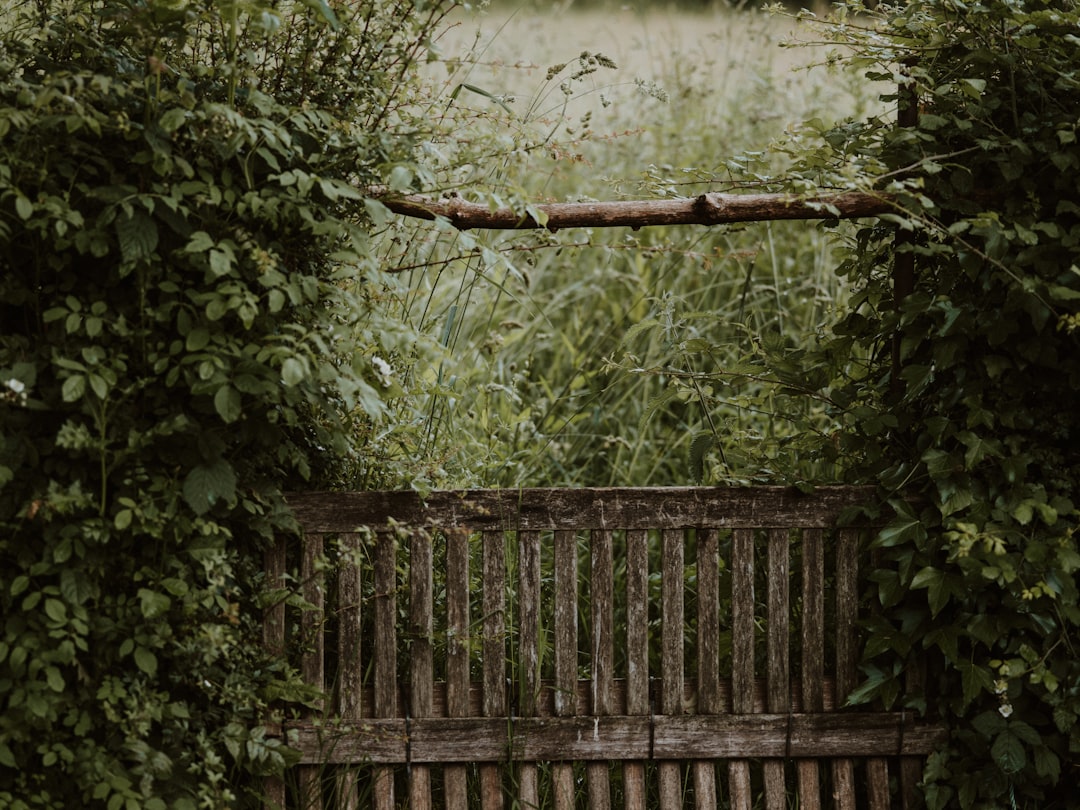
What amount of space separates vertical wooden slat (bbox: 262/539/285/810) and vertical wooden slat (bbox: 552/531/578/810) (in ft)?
2.60

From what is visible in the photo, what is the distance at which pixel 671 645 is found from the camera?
2912mm

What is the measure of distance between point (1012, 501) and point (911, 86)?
4.12ft

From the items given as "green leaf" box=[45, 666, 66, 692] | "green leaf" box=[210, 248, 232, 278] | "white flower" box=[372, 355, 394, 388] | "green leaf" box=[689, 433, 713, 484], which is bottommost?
"green leaf" box=[689, 433, 713, 484]

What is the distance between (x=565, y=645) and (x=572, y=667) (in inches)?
2.7

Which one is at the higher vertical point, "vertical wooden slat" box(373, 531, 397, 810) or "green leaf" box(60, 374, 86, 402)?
"green leaf" box(60, 374, 86, 402)

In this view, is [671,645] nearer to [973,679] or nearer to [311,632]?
[973,679]

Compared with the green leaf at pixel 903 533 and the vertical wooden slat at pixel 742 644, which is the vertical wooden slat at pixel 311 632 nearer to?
the vertical wooden slat at pixel 742 644

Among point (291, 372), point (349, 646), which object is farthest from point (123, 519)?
point (349, 646)

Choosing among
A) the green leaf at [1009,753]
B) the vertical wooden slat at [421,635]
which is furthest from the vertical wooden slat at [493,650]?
the green leaf at [1009,753]

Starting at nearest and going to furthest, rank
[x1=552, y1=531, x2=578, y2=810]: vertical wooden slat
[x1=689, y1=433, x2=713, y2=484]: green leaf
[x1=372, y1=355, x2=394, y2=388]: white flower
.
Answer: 1. [x1=372, y1=355, x2=394, y2=388]: white flower
2. [x1=552, y1=531, x2=578, y2=810]: vertical wooden slat
3. [x1=689, y1=433, x2=713, y2=484]: green leaf

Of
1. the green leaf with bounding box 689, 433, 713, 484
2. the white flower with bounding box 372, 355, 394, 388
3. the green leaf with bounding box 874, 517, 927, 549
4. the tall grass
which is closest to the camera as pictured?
the white flower with bounding box 372, 355, 394, 388

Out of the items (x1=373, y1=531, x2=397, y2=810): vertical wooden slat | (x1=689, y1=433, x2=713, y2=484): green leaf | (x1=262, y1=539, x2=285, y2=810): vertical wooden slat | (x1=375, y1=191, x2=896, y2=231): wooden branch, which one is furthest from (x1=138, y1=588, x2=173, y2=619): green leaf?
(x1=689, y1=433, x2=713, y2=484): green leaf

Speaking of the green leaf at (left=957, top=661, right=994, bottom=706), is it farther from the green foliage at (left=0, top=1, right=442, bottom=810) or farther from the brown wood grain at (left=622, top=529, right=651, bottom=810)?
the green foliage at (left=0, top=1, right=442, bottom=810)

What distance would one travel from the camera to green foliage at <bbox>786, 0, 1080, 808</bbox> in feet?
8.54
